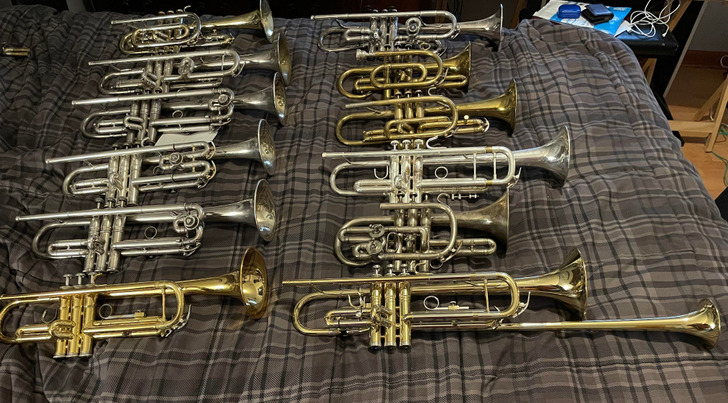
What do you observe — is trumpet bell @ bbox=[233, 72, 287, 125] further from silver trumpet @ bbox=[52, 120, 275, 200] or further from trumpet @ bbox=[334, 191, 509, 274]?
trumpet @ bbox=[334, 191, 509, 274]

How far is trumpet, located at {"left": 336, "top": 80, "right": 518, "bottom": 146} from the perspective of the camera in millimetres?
2137

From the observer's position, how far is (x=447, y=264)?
5.97ft

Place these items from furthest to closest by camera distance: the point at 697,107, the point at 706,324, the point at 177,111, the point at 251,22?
the point at 697,107, the point at 251,22, the point at 177,111, the point at 706,324

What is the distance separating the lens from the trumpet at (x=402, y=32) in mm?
2467

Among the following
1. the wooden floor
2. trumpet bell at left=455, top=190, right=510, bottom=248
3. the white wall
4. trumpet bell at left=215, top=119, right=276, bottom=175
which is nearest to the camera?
trumpet bell at left=455, top=190, right=510, bottom=248

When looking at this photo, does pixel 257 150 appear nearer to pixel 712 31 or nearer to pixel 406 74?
pixel 406 74

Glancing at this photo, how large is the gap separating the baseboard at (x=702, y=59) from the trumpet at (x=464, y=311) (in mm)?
2956

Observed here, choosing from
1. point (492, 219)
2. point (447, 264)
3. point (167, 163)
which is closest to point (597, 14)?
point (492, 219)

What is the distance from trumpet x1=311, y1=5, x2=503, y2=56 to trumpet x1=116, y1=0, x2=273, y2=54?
1.20 feet

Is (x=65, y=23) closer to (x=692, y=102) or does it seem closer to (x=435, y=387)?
(x=435, y=387)

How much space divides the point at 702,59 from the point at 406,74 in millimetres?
2734

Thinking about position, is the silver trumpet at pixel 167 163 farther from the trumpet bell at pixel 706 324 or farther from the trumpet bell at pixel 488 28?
the trumpet bell at pixel 706 324

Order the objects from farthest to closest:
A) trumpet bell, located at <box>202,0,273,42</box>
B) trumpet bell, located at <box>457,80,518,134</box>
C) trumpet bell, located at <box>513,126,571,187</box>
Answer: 1. trumpet bell, located at <box>202,0,273,42</box>
2. trumpet bell, located at <box>457,80,518,134</box>
3. trumpet bell, located at <box>513,126,571,187</box>

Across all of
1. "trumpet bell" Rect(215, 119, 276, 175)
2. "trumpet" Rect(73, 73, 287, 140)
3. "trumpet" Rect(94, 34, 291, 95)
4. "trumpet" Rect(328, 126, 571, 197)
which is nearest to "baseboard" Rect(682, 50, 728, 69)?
"trumpet" Rect(328, 126, 571, 197)
